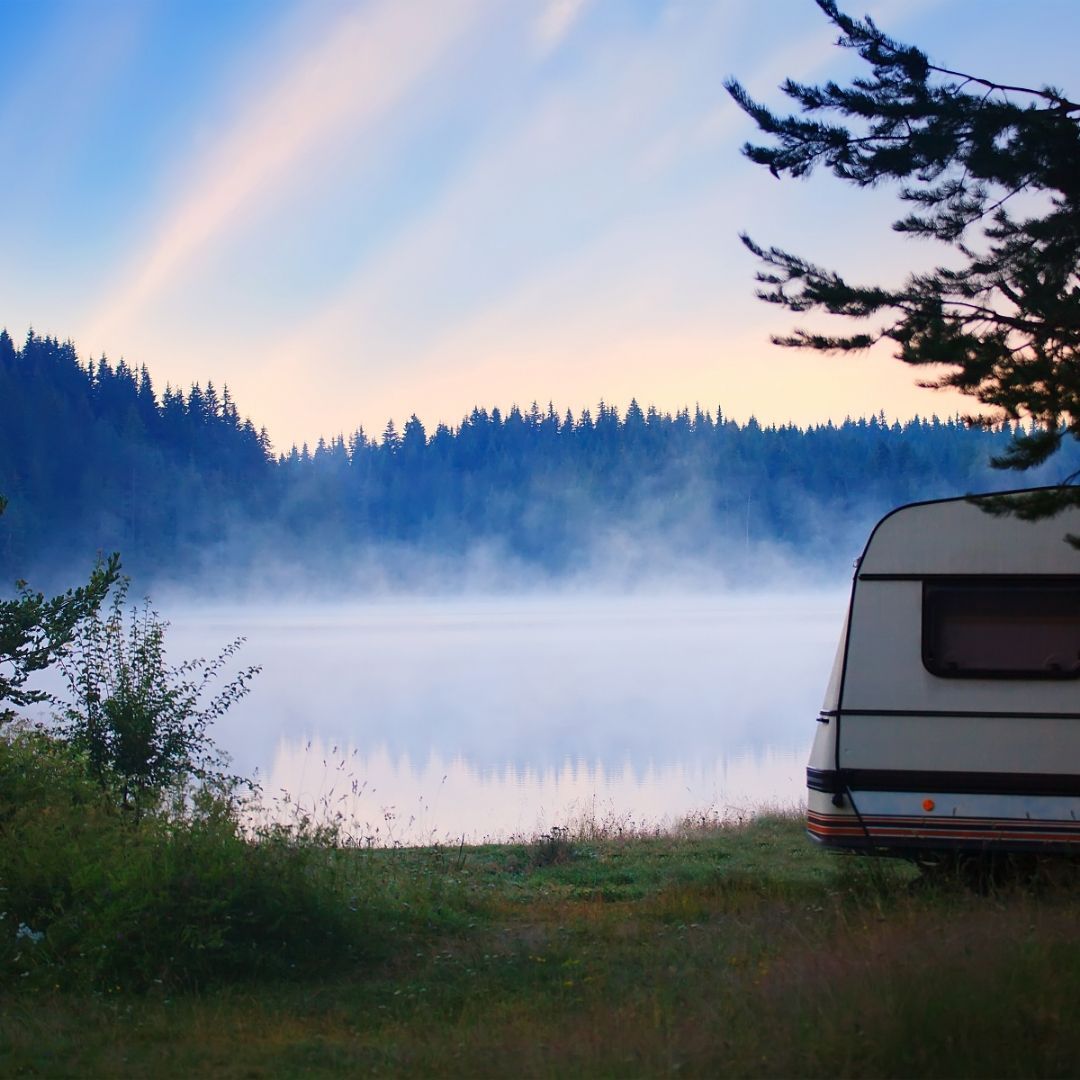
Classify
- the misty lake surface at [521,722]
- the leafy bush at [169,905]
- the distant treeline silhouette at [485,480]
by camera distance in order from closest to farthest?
the leafy bush at [169,905], the misty lake surface at [521,722], the distant treeline silhouette at [485,480]

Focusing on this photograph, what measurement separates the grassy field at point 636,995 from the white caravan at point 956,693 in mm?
441

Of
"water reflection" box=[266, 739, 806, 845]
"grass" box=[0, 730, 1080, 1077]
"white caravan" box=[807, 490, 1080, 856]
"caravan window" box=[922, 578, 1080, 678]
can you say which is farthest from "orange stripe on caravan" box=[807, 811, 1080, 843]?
"water reflection" box=[266, 739, 806, 845]

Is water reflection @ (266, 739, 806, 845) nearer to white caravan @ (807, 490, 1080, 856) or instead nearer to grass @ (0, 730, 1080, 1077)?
grass @ (0, 730, 1080, 1077)

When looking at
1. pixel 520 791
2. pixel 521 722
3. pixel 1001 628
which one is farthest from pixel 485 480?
pixel 1001 628

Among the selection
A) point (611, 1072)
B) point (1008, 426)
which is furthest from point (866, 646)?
point (611, 1072)

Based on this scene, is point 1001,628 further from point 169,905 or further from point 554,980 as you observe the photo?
point 169,905

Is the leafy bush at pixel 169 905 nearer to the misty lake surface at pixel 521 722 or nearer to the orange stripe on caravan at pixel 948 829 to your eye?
the misty lake surface at pixel 521 722

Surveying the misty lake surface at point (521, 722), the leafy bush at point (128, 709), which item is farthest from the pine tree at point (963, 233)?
the leafy bush at point (128, 709)

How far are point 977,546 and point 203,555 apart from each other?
110m

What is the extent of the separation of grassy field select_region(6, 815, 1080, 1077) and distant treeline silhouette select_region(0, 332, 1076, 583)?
95859mm

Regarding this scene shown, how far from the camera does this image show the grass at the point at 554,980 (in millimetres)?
4941

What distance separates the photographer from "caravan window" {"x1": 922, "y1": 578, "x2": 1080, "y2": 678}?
812 centimetres

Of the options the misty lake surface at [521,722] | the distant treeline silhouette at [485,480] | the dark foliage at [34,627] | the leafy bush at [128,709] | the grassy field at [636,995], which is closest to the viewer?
the grassy field at [636,995]

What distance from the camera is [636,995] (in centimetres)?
621
